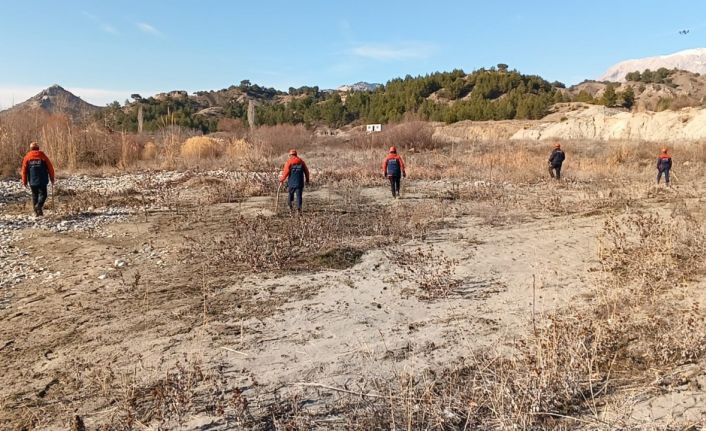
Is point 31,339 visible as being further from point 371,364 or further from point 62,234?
point 62,234

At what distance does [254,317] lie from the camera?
5.72 m

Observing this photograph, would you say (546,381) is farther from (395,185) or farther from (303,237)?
(395,185)

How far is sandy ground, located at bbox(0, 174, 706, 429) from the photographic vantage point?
14.1 ft

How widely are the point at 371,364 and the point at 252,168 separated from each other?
1677cm

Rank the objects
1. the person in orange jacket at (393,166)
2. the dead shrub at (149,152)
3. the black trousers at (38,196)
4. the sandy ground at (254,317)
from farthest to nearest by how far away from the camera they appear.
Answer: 1. the dead shrub at (149,152)
2. the person in orange jacket at (393,166)
3. the black trousers at (38,196)
4. the sandy ground at (254,317)

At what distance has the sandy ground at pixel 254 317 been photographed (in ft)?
14.1

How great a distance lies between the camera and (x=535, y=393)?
3.61 metres

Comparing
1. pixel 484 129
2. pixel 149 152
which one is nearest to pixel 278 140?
pixel 149 152

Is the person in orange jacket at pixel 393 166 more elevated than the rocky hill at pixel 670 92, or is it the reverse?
the rocky hill at pixel 670 92

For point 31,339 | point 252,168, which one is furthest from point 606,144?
point 31,339

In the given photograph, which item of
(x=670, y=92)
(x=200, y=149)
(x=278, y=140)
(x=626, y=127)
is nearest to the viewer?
(x=200, y=149)

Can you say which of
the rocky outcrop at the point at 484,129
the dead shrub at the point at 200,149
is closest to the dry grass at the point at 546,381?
the dead shrub at the point at 200,149

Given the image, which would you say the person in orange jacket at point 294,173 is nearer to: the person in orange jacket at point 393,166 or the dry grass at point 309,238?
the dry grass at point 309,238

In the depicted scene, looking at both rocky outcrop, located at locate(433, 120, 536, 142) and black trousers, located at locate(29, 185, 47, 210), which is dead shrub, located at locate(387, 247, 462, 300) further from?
rocky outcrop, located at locate(433, 120, 536, 142)
